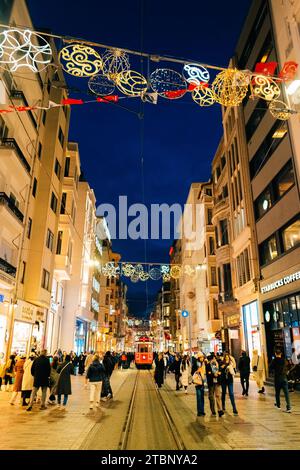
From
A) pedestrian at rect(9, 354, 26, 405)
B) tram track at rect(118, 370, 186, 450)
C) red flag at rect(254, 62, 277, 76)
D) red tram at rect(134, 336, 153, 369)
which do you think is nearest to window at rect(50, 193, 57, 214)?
pedestrian at rect(9, 354, 26, 405)

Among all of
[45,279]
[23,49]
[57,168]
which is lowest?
[45,279]

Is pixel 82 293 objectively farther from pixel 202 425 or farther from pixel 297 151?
pixel 202 425

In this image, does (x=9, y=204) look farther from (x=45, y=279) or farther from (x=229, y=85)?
(x=229, y=85)

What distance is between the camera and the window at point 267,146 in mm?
21984

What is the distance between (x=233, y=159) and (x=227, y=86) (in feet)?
71.5

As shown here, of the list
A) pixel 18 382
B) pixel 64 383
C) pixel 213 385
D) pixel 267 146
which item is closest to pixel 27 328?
pixel 18 382

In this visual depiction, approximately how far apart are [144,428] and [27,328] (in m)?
18.7

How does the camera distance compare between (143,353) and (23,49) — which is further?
(143,353)

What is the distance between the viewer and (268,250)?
958 inches

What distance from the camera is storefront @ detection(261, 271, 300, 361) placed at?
19188 mm

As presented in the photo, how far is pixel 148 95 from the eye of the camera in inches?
410

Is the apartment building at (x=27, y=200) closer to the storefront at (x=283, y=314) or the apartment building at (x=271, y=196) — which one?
the apartment building at (x=271, y=196)

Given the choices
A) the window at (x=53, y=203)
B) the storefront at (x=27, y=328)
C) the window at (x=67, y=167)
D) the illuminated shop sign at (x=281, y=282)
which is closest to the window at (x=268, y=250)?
the illuminated shop sign at (x=281, y=282)

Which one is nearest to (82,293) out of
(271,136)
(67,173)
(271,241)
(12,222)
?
(67,173)
